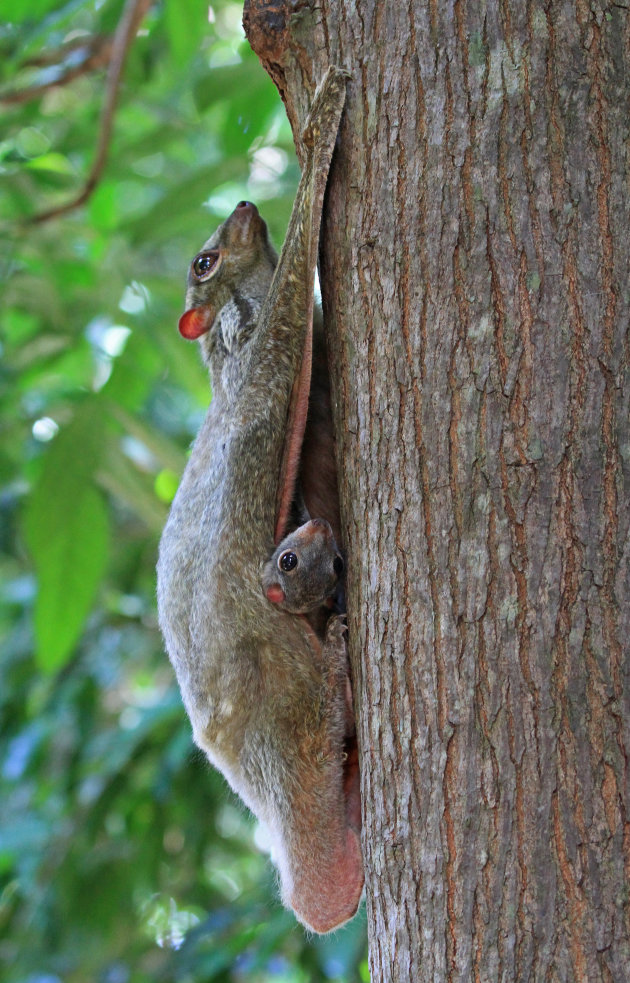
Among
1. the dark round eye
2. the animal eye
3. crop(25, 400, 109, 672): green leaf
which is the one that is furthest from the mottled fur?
crop(25, 400, 109, 672): green leaf

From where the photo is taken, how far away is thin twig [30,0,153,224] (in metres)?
4.82

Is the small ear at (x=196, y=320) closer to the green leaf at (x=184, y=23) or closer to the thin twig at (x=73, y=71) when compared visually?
the green leaf at (x=184, y=23)

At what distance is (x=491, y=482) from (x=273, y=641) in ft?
3.86

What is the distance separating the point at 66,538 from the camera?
182 inches

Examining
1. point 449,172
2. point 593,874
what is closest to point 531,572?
point 593,874

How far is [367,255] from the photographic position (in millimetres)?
2562

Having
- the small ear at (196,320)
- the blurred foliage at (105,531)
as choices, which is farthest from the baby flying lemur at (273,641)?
the blurred foliage at (105,531)

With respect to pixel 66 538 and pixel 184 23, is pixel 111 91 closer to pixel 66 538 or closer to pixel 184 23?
pixel 184 23

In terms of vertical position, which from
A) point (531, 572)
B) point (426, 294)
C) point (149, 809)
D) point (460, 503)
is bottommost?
point (149, 809)

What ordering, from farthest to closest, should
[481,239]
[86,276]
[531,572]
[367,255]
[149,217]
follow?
1. [86,276]
2. [149,217]
3. [367,255]
4. [481,239]
5. [531,572]

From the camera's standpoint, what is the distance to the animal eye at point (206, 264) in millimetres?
4211

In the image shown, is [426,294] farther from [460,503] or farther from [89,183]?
[89,183]

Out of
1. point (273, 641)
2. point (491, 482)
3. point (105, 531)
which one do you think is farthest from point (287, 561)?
point (105, 531)

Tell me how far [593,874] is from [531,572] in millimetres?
573
